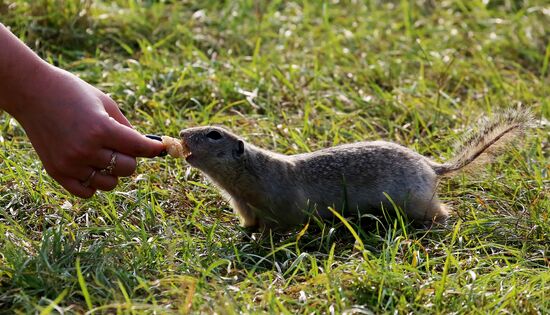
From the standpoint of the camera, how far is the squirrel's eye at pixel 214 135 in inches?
187

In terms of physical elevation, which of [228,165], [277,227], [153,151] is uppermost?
[153,151]

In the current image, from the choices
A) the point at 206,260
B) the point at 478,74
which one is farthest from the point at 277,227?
the point at 478,74

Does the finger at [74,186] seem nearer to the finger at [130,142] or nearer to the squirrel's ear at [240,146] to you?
the finger at [130,142]

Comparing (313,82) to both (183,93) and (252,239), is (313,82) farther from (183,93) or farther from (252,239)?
(252,239)

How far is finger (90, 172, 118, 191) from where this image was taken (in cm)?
400

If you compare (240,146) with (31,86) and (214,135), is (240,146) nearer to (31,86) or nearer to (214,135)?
(214,135)

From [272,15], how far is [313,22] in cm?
38

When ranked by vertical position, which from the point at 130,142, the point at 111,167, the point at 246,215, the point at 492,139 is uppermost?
the point at 130,142

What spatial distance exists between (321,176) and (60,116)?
5.27 feet

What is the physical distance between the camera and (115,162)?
3.93 meters

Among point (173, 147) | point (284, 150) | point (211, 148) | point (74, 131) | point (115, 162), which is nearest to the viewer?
point (74, 131)

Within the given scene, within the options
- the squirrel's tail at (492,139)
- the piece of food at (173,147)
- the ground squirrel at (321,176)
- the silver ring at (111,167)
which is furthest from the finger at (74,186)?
the squirrel's tail at (492,139)

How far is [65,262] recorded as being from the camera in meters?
3.92

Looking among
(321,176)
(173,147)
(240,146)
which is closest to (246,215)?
(240,146)
